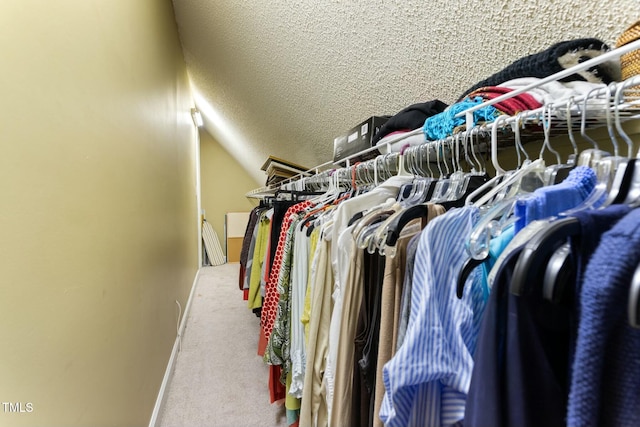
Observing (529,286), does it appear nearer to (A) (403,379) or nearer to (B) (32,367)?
(A) (403,379)

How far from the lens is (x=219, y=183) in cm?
569

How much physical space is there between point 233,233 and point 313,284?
16.2ft

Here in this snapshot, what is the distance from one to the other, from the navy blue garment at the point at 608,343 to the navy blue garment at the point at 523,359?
4 centimetres

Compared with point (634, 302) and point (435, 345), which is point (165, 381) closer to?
point (435, 345)

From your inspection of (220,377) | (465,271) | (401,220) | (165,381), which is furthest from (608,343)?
(220,377)

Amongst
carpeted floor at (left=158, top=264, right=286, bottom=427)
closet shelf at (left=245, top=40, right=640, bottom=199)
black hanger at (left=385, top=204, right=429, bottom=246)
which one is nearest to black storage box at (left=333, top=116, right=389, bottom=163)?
closet shelf at (left=245, top=40, right=640, bottom=199)

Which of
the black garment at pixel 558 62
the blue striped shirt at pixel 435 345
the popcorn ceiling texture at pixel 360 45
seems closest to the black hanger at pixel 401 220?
the blue striped shirt at pixel 435 345

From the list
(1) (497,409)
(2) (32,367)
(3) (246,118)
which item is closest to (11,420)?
(2) (32,367)

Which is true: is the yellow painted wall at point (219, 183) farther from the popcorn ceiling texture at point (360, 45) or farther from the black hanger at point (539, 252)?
the black hanger at point (539, 252)

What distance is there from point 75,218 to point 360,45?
1.11 m

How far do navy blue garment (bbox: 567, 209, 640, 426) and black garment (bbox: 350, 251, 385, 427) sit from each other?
38cm

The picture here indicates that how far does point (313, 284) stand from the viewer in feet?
2.83

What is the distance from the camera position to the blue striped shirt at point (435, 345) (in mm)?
385

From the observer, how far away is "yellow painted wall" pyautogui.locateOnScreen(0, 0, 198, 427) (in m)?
0.51
